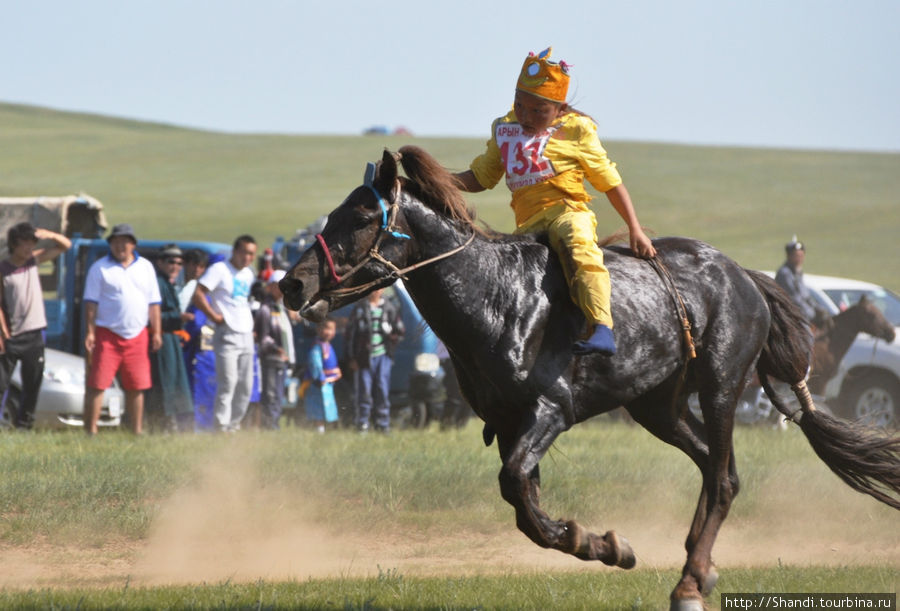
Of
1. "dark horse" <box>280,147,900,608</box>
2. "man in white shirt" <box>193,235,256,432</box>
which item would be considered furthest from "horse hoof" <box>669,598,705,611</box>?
"man in white shirt" <box>193,235,256,432</box>

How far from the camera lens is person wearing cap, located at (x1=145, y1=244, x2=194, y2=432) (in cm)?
1454

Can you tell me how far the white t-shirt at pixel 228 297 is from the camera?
530 inches

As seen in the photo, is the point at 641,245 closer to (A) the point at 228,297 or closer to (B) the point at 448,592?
(B) the point at 448,592

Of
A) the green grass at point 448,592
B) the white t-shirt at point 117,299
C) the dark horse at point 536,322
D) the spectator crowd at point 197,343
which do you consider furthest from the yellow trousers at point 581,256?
the white t-shirt at point 117,299

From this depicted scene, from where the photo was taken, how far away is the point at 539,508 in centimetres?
614

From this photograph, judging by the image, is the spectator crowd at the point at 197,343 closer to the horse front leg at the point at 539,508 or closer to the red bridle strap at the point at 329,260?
the red bridle strap at the point at 329,260

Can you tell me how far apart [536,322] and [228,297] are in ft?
25.0

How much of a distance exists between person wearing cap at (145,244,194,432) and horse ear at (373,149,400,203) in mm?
8669

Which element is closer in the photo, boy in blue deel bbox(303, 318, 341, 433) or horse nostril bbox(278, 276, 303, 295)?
horse nostril bbox(278, 276, 303, 295)

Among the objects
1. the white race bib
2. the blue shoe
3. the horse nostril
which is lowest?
the blue shoe

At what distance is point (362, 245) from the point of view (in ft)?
20.4

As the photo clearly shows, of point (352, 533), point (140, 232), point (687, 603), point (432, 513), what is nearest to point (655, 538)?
point (432, 513)

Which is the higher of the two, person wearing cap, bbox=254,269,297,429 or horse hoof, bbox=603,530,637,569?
horse hoof, bbox=603,530,637,569

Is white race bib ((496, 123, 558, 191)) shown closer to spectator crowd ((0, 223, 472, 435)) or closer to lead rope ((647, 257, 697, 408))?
lead rope ((647, 257, 697, 408))
